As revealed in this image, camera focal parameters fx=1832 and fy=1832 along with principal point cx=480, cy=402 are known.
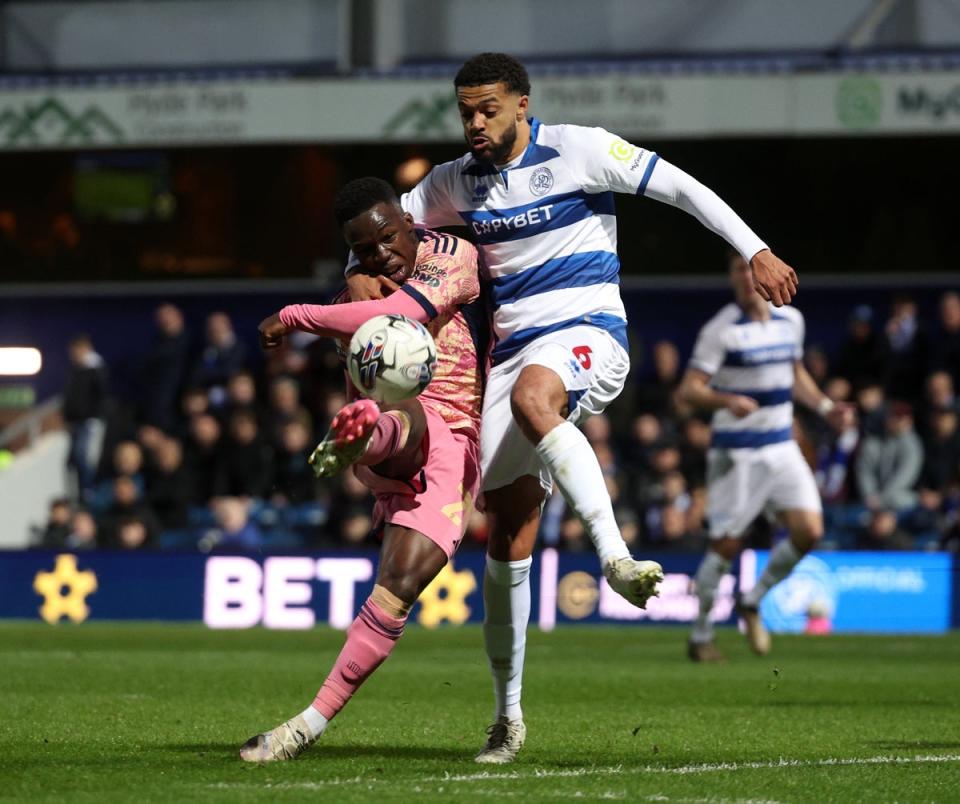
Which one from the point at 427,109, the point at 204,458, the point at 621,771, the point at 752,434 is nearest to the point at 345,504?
the point at 204,458

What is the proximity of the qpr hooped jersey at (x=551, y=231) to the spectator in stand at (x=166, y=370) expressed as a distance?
45.4 ft

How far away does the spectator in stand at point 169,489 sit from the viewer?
18.2 m

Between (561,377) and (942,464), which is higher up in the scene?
(942,464)

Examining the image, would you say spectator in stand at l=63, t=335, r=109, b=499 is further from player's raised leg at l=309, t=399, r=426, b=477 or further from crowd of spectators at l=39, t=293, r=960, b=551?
player's raised leg at l=309, t=399, r=426, b=477

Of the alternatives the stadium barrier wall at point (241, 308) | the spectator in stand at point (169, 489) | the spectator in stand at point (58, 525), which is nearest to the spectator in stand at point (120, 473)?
the spectator in stand at point (169, 489)

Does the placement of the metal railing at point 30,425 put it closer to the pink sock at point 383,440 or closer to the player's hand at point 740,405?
the player's hand at point 740,405

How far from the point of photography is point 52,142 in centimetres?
1944

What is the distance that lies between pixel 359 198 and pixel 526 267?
64 cm

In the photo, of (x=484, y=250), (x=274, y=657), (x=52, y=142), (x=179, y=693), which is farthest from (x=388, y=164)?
(x=484, y=250)

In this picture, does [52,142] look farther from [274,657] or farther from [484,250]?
[484,250]

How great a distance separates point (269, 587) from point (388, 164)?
685 cm

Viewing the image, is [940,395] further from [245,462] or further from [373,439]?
[373,439]

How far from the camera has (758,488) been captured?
39.7 ft

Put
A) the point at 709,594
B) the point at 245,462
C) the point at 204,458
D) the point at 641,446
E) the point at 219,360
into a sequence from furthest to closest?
the point at 219,360, the point at 204,458, the point at 245,462, the point at 641,446, the point at 709,594
